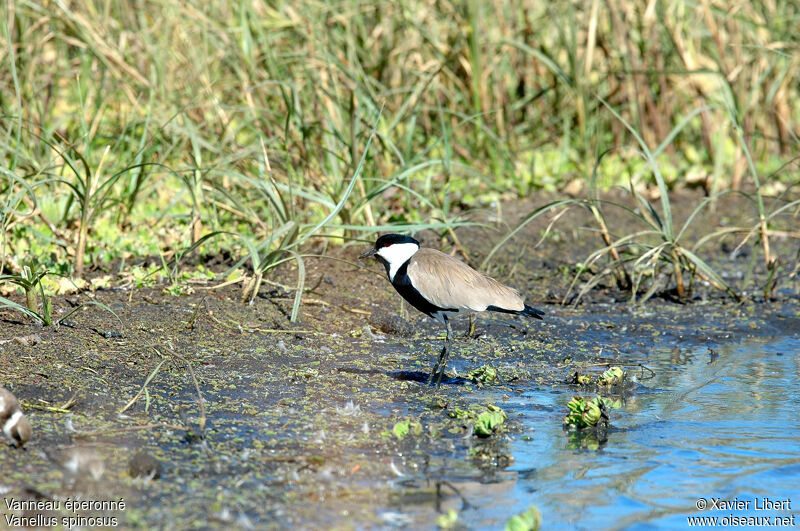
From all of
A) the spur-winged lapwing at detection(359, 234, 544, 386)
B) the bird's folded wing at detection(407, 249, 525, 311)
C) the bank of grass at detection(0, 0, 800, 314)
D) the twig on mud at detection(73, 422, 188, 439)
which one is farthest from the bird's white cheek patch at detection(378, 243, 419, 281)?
the twig on mud at detection(73, 422, 188, 439)

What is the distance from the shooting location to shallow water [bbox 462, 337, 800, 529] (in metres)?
3.16

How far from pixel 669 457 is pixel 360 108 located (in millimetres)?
2979

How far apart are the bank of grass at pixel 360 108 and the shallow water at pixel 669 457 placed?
1245mm

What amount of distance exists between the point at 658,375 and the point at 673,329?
832mm

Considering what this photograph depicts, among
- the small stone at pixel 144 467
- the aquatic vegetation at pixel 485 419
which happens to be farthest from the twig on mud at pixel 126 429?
the aquatic vegetation at pixel 485 419

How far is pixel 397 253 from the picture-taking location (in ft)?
16.1

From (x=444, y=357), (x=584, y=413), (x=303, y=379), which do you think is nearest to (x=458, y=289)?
(x=444, y=357)

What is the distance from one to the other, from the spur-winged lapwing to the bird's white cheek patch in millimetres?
122

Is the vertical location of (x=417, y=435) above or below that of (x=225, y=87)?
below

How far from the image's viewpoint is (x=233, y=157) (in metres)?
5.67

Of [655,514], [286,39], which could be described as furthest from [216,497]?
[286,39]

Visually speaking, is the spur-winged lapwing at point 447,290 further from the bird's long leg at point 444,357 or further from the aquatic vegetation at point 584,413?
the aquatic vegetation at point 584,413

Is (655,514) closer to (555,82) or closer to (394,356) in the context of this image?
(394,356)

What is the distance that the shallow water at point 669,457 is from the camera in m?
3.16
